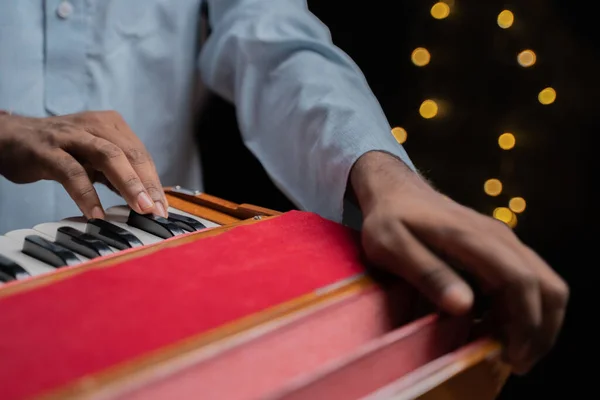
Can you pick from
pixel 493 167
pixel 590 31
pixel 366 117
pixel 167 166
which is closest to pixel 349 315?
pixel 366 117

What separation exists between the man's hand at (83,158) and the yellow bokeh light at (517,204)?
596mm

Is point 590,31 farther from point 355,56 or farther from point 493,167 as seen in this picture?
point 355,56

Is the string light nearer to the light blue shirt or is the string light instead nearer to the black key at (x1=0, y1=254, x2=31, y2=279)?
the light blue shirt

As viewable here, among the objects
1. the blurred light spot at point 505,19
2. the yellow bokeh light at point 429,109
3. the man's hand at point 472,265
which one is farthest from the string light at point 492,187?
the man's hand at point 472,265

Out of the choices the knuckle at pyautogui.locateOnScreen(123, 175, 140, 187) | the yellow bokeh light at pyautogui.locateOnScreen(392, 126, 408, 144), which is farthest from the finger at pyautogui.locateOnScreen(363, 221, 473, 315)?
the yellow bokeh light at pyautogui.locateOnScreen(392, 126, 408, 144)

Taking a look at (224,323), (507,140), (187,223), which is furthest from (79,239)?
(507,140)

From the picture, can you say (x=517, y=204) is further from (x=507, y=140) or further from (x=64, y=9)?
(x=64, y=9)

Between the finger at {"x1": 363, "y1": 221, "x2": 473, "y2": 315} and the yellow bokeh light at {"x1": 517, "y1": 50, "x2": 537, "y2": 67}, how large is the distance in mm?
532

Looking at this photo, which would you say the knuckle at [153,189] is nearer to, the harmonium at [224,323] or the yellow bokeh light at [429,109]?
the harmonium at [224,323]

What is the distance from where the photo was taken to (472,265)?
1.62 ft

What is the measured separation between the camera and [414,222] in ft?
1.72

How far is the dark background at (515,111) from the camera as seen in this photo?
92 centimetres

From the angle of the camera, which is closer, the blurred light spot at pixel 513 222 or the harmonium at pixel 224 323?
the harmonium at pixel 224 323

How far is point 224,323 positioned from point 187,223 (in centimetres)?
26
